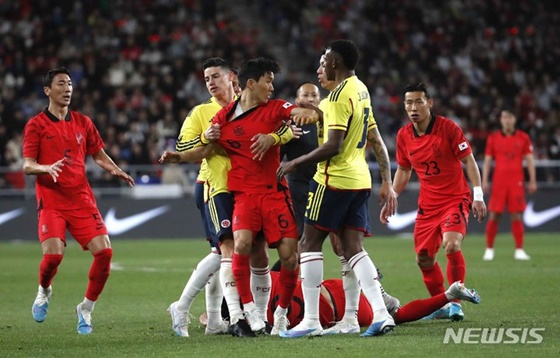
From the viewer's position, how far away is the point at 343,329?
27.7ft

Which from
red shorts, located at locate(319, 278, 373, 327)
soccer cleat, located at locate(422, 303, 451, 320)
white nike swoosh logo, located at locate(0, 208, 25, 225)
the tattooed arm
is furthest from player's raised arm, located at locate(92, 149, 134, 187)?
white nike swoosh logo, located at locate(0, 208, 25, 225)

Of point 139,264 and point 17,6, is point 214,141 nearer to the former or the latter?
point 139,264

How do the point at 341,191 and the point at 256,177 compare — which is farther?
the point at 256,177

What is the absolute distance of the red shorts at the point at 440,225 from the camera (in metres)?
9.74

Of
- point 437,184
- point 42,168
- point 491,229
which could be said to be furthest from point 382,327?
point 491,229

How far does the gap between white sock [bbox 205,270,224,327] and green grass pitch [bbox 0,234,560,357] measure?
19 centimetres

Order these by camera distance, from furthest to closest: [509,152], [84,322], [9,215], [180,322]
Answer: [9,215]
[509,152]
[84,322]
[180,322]

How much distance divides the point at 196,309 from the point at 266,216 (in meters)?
3.13

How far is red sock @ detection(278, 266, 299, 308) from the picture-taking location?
8359 millimetres

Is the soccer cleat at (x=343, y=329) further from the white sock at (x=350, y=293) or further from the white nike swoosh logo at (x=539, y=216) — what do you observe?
the white nike swoosh logo at (x=539, y=216)

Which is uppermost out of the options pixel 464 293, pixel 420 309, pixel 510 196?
pixel 464 293

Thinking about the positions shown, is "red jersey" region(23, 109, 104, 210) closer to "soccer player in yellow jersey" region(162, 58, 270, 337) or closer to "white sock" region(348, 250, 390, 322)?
"soccer player in yellow jersey" region(162, 58, 270, 337)

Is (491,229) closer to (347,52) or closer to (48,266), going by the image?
(347,52)

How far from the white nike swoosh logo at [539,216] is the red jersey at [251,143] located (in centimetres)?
1606
